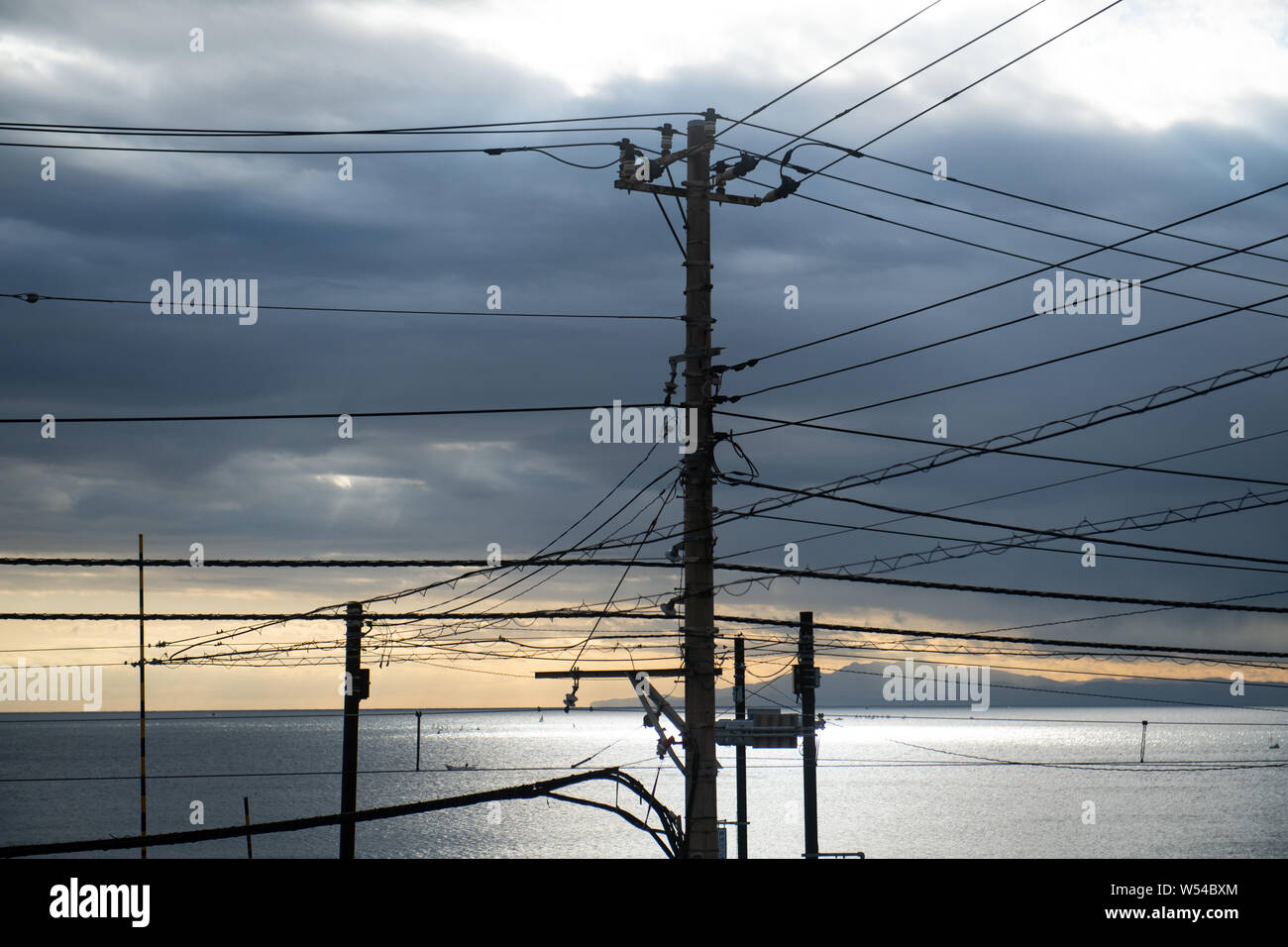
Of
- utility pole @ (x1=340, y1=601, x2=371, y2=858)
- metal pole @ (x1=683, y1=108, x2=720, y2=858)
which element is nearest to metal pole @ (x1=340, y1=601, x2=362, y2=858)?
utility pole @ (x1=340, y1=601, x2=371, y2=858)

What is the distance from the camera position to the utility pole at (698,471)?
57.7 feet

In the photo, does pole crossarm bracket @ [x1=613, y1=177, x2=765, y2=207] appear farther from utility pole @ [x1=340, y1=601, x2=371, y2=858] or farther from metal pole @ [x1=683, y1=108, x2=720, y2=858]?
utility pole @ [x1=340, y1=601, x2=371, y2=858]

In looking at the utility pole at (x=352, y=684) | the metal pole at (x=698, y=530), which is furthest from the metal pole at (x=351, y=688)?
the metal pole at (x=698, y=530)

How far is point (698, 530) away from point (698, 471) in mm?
991

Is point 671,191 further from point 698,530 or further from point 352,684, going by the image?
point 352,684

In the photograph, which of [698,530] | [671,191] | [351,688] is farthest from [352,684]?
[671,191]

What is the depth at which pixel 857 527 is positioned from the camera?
934 inches

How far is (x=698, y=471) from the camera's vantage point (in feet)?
61.4

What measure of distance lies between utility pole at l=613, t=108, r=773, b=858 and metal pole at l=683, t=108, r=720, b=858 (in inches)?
0.6
